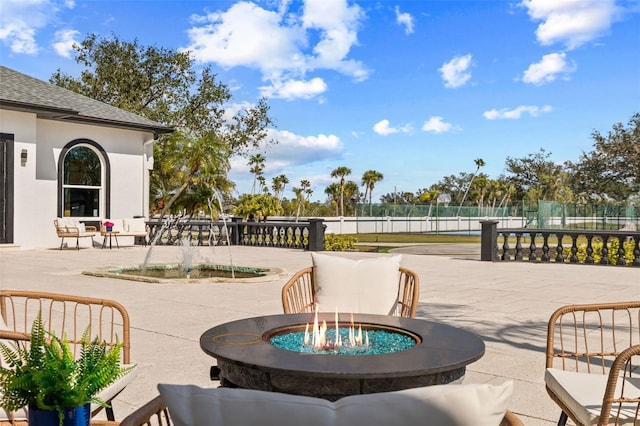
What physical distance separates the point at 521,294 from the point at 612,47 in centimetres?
1806

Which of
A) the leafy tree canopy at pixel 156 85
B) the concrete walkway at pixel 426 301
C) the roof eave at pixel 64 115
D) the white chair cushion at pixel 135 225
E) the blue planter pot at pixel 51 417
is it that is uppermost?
the leafy tree canopy at pixel 156 85

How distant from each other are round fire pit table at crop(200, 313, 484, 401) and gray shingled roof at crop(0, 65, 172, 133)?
55.2 feet

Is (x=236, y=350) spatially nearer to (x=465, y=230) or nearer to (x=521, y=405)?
(x=521, y=405)

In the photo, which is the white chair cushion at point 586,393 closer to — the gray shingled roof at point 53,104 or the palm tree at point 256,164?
the gray shingled roof at point 53,104

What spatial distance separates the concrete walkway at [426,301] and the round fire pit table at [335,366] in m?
1.37

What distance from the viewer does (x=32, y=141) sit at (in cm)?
1766

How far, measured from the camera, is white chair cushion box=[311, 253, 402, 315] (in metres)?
3.88

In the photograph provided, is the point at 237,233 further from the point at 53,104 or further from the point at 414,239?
the point at 414,239

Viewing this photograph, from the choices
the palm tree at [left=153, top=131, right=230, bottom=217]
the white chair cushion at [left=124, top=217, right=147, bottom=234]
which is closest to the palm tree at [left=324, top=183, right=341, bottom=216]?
the palm tree at [left=153, top=131, right=230, bottom=217]

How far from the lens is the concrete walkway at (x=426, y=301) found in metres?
4.34

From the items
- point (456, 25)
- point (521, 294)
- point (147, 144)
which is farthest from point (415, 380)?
point (147, 144)

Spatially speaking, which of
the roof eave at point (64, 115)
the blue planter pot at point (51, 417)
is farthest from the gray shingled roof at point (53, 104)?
the blue planter pot at point (51, 417)

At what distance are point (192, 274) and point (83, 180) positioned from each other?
408 inches

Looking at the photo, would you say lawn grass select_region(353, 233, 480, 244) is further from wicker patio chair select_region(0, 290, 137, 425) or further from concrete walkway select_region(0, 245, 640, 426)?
wicker patio chair select_region(0, 290, 137, 425)
